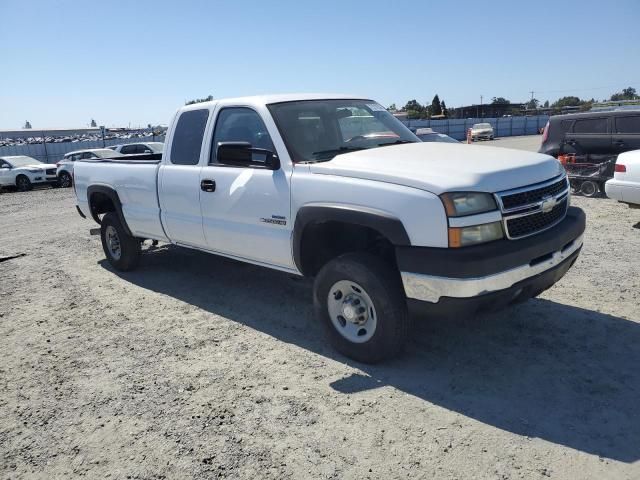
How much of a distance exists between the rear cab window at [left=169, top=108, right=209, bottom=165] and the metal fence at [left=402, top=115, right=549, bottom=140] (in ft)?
121

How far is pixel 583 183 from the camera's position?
35.8 feet

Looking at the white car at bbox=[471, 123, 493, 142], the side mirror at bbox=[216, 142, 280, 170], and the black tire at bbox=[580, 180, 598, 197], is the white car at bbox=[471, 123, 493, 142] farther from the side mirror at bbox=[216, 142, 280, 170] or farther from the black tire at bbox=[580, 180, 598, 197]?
the side mirror at bbox=[216, 142, 280, 170]

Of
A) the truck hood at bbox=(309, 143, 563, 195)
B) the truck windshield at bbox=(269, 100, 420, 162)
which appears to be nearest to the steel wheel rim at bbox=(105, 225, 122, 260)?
the truck windshield at bbox=(269, 100, 420, 162)

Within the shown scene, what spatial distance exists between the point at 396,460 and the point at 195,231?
10.2ft

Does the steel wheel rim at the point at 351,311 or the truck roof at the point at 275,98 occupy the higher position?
the truck roof at the point at 275,98

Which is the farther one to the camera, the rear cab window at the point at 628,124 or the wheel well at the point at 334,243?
the rear cab window at the point at 628,124

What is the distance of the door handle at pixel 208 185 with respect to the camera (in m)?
4.70

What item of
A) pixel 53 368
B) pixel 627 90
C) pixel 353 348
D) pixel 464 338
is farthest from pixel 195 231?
pixel 627 90

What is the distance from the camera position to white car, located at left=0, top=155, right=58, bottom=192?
20.4 meters

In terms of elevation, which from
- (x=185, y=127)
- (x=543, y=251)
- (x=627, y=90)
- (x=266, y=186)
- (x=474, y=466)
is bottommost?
(x=474, y=466)

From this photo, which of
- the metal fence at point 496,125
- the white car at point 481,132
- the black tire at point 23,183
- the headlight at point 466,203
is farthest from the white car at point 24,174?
the white car at point 481,132

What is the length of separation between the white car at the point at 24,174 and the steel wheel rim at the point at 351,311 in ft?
67.0

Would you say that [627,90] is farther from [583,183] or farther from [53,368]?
[53,368]

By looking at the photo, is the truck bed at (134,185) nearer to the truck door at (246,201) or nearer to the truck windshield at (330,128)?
the truck door at (246,201)
